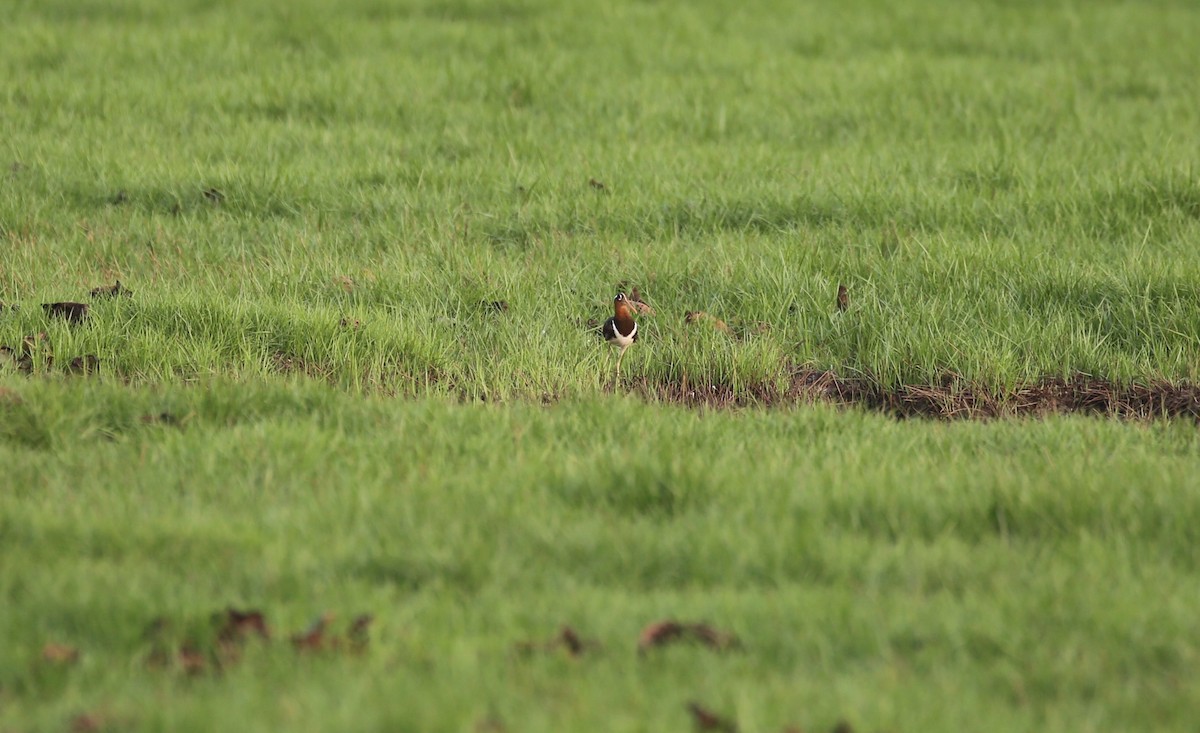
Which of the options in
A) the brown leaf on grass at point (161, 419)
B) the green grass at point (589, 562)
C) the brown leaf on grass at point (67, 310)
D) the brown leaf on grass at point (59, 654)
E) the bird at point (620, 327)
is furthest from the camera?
the brown leaf on grass at point (67, 310)

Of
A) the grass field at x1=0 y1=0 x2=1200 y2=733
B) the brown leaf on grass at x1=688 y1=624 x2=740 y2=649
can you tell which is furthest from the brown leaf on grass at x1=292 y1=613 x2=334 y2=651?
the brown leaf on grass at x1=688 y1=624 x2=740 y2=649

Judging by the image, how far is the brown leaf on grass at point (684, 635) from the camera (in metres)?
2.88

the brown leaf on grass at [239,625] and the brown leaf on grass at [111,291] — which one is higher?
the brown leaf on grass at [111,291]

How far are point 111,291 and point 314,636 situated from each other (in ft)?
11.0

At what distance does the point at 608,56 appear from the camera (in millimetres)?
10062

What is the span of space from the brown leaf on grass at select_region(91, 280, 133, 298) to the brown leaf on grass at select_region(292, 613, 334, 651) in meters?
3.13

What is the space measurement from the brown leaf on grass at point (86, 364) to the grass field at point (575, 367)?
59mm

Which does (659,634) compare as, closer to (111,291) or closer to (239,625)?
(239,625)

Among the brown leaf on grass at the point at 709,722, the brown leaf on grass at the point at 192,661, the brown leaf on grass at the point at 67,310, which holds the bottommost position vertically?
the brown leaf on grass at the point at 709,722

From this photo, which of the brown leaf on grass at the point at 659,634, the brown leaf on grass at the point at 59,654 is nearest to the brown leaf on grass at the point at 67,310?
the brown leaf on grass at the point at 59,654

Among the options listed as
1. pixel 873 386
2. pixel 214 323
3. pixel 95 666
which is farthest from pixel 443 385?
pixel 95 666

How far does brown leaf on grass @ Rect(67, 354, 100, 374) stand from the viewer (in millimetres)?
4855

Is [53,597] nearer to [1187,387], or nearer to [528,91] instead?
[1187,387]

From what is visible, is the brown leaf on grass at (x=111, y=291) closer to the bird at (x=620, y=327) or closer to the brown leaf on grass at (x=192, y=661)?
the bird at (x=620, y=327)
